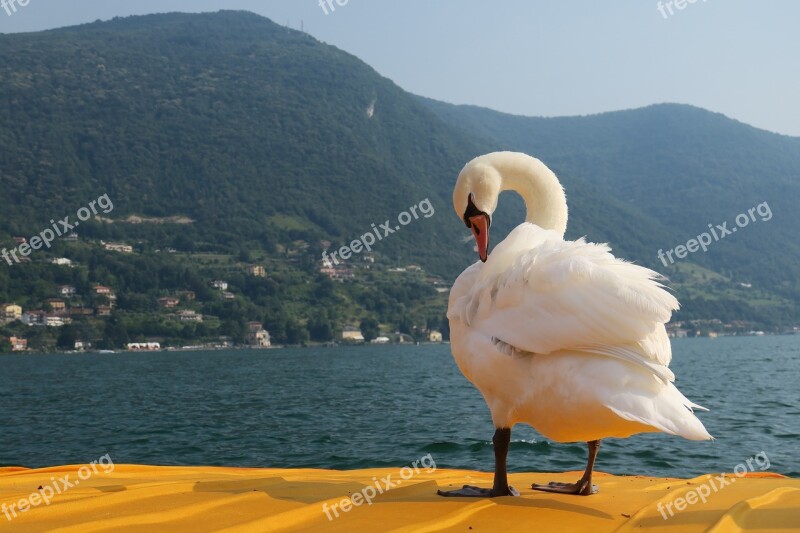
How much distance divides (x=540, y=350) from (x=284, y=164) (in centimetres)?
15240

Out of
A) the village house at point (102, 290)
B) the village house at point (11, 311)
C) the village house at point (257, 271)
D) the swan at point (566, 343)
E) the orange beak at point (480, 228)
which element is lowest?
the village house at point (11, 311)

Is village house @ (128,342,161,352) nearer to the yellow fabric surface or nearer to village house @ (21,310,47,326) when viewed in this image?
village house @ (21,310,47,326)

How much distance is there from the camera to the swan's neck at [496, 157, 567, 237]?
5.80 m

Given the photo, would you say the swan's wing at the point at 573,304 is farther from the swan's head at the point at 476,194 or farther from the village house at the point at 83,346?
the village house at the point at 83,346

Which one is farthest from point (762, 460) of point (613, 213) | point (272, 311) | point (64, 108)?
point (613, 213)

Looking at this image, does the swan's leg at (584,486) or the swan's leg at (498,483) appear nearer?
the swan's leg at (498,483)

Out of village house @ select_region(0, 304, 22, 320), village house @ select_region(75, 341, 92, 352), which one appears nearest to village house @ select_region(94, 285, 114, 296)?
village house @ select_region(75, 341, 92, 352)

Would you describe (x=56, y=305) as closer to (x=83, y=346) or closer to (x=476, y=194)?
(x=83, y=346)

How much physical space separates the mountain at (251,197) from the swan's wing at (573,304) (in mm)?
89348

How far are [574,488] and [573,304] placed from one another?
1.38 m

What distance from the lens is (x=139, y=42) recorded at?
642ft

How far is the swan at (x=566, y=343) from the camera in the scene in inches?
165

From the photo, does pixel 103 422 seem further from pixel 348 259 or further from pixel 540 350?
pixel 348 259

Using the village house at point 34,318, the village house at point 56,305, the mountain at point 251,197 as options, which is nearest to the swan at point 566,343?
the mountain at point 251,197
